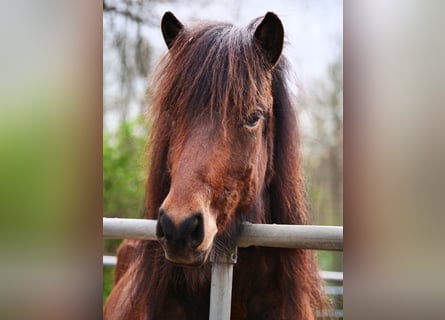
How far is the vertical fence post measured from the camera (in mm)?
1469

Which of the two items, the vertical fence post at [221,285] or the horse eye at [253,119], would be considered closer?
the horse eye at [253,119]

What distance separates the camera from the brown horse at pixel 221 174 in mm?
1287

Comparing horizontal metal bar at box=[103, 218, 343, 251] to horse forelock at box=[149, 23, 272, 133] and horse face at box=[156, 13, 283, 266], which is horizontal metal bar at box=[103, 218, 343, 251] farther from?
horse forelock at box=[149, 23, 272, 133]

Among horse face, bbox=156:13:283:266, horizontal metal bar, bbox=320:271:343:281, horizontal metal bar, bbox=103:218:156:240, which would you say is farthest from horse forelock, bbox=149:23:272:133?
horizontal metal bar, bbox=320:271:343:281

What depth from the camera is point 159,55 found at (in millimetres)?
1634

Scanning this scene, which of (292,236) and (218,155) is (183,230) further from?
(292,236)

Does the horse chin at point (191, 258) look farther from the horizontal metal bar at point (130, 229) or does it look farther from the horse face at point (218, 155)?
the horizontal metal bar at point (130, 229)

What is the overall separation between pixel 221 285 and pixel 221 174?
386 millimetres

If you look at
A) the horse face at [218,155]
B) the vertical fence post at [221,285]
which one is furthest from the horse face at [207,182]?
the vertical fence post at [221,285]

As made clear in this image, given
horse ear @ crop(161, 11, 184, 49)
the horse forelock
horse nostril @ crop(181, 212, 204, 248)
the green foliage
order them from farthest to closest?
the green foliage, horse ear @ crop(161, 11, 184, 49), the horse forelock, horse nostril @ crop(181, 212, 204, 248)

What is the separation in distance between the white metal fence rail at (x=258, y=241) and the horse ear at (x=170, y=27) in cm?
56

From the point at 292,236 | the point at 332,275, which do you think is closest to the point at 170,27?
the point at 292,236
